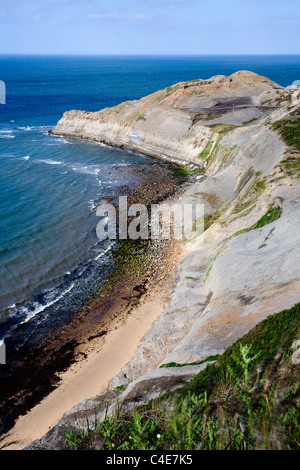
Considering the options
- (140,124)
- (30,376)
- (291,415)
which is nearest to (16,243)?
(30,376)

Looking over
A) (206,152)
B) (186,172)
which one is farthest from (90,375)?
(206,152)

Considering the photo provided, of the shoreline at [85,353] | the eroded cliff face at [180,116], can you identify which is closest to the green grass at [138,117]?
the eroded cliff face at [180,116]

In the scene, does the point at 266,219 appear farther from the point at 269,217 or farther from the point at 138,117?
the point at 138,117

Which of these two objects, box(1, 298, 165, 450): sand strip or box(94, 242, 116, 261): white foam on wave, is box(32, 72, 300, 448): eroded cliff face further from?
box(94, 242, 116, 261): white foam on wave

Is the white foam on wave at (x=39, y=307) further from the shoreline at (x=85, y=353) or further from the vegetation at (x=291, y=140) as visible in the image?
A: the vegetation at (x=291, y=140)

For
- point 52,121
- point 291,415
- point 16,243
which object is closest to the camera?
point 291,415

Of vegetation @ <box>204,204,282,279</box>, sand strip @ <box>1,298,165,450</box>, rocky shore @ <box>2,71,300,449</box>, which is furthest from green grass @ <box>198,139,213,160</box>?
sand strip @ <box>1,298,165,450</box>

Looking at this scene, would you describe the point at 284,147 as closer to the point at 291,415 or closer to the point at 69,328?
the point at 69,328
